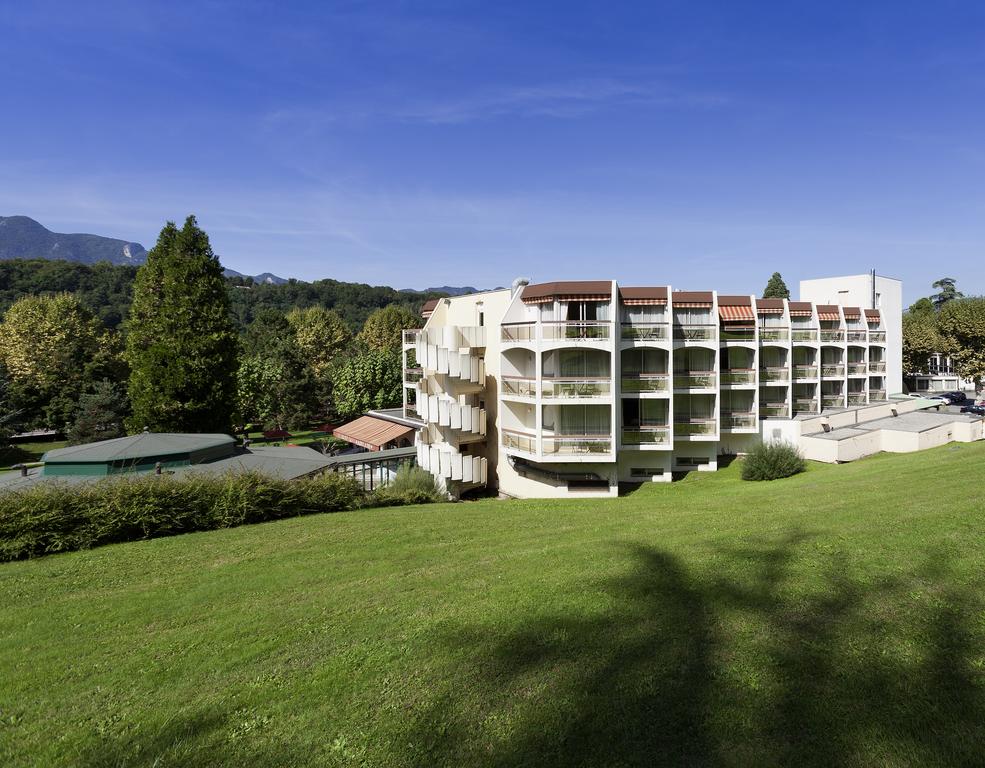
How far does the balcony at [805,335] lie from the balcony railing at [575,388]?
1985 centimetres

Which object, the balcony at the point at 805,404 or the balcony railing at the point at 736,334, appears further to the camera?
the balcony at the point at 805,404

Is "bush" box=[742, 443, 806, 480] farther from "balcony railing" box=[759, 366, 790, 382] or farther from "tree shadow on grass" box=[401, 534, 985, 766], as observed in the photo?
"tree shadow on grass" box=[401, 534, 985, 766]

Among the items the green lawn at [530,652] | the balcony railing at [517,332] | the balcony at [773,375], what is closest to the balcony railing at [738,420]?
the balcony at [773,375]

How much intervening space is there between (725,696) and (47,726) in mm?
7831

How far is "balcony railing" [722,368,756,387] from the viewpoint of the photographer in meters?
33.5

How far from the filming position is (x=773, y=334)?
36.2 metres

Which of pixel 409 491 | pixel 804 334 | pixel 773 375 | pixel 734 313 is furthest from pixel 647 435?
pixel 804 334

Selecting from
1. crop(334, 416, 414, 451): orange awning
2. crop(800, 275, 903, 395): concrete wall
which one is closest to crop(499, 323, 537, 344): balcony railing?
crop(334, 416, 414, 451): orange awning

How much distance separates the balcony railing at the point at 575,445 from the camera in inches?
1056

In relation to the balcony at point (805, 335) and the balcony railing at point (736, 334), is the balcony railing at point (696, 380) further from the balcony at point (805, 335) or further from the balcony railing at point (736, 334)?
the balcony at point (805, 335)

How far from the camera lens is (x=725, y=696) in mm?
5969

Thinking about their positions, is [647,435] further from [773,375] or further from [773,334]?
[773,334]

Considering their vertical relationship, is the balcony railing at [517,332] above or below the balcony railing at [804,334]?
below

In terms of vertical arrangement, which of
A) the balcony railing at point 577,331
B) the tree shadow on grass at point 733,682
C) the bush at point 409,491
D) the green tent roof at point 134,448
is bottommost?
the bush at point 409,491
